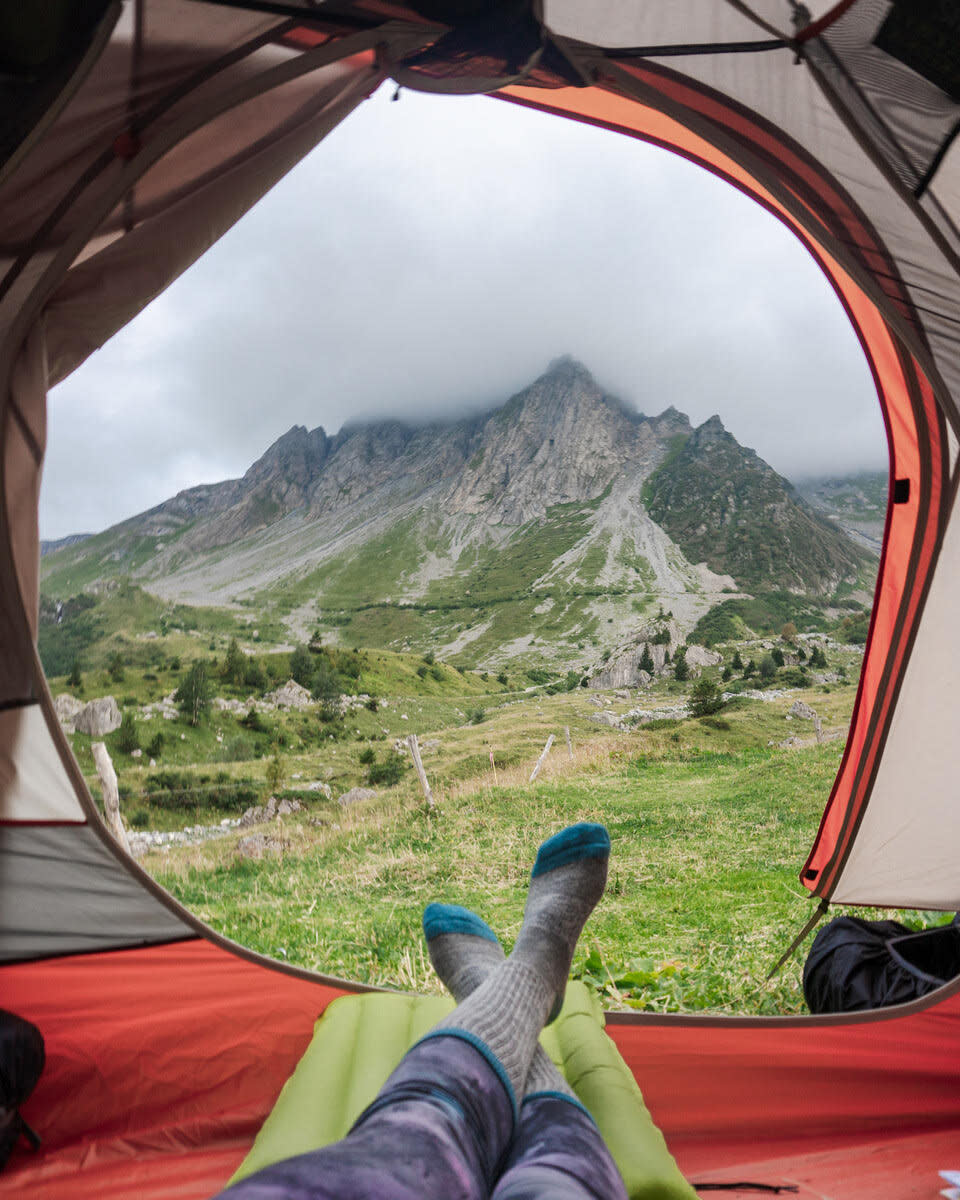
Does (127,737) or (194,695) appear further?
(194,695)

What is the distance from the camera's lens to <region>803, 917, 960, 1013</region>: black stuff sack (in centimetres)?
129

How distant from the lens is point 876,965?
134 cm

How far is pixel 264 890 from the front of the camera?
17.5 ft

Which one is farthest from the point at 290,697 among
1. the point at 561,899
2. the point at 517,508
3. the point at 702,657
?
the point at 517,508

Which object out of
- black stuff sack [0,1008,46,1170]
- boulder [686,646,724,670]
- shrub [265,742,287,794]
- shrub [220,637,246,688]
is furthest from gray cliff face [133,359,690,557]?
black stuff sack [0,1008,46,1170]

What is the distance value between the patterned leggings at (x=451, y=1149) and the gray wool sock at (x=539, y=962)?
4 centimetres

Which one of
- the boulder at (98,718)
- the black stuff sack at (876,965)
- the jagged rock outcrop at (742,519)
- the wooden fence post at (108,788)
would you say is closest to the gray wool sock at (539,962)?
the black stuff sack at (876,965)

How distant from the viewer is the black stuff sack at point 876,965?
1.29 meters

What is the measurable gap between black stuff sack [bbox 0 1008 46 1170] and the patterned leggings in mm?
638

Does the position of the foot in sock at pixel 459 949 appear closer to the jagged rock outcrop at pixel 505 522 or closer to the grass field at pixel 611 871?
the grass field at pixel 611 871

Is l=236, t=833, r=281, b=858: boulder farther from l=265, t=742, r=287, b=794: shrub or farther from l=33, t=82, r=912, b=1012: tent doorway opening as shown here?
l=265, t=742, r=287, b=794: shrub

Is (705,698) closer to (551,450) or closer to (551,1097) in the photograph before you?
(551,1097)

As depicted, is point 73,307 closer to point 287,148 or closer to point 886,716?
point 287,148

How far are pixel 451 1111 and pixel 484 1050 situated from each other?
0.11 metres
